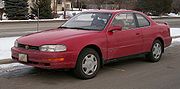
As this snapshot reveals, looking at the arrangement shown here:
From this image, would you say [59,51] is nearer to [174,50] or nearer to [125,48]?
[125,48]

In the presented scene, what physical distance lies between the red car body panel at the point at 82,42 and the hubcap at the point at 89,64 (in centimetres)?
26

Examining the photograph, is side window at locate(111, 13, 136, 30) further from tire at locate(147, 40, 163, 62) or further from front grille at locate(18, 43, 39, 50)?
front grille at locate(18, 43, 39, 50)

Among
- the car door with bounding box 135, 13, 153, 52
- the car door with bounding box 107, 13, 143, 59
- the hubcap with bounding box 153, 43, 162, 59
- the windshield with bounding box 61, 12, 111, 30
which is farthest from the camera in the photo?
the hubcap with bounding box 153, 43, 162, 59

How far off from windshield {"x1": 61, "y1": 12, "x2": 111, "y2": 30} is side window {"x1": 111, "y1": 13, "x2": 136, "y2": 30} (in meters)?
0.21

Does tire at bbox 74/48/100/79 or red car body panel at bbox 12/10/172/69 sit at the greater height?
red car body panel at bbox 12/10/172/69

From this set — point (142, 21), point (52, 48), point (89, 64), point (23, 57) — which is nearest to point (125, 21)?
point (142, 21)

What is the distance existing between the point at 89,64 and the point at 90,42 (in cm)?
46

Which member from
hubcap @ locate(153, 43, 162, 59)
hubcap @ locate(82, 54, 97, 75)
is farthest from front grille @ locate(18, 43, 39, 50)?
hubcap @ locate(153, 43, 162, 59)

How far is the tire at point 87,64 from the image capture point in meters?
6.91

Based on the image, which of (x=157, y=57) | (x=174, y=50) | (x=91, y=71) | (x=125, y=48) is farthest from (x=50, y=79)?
(x=174, y=50)

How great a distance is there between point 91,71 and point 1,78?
6.13 ft

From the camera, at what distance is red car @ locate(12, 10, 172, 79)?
6.66 m

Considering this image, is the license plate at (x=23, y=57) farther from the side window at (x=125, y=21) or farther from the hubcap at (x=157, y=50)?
the hubcap at (x=157, y=50)

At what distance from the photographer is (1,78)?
7062 millimetres
